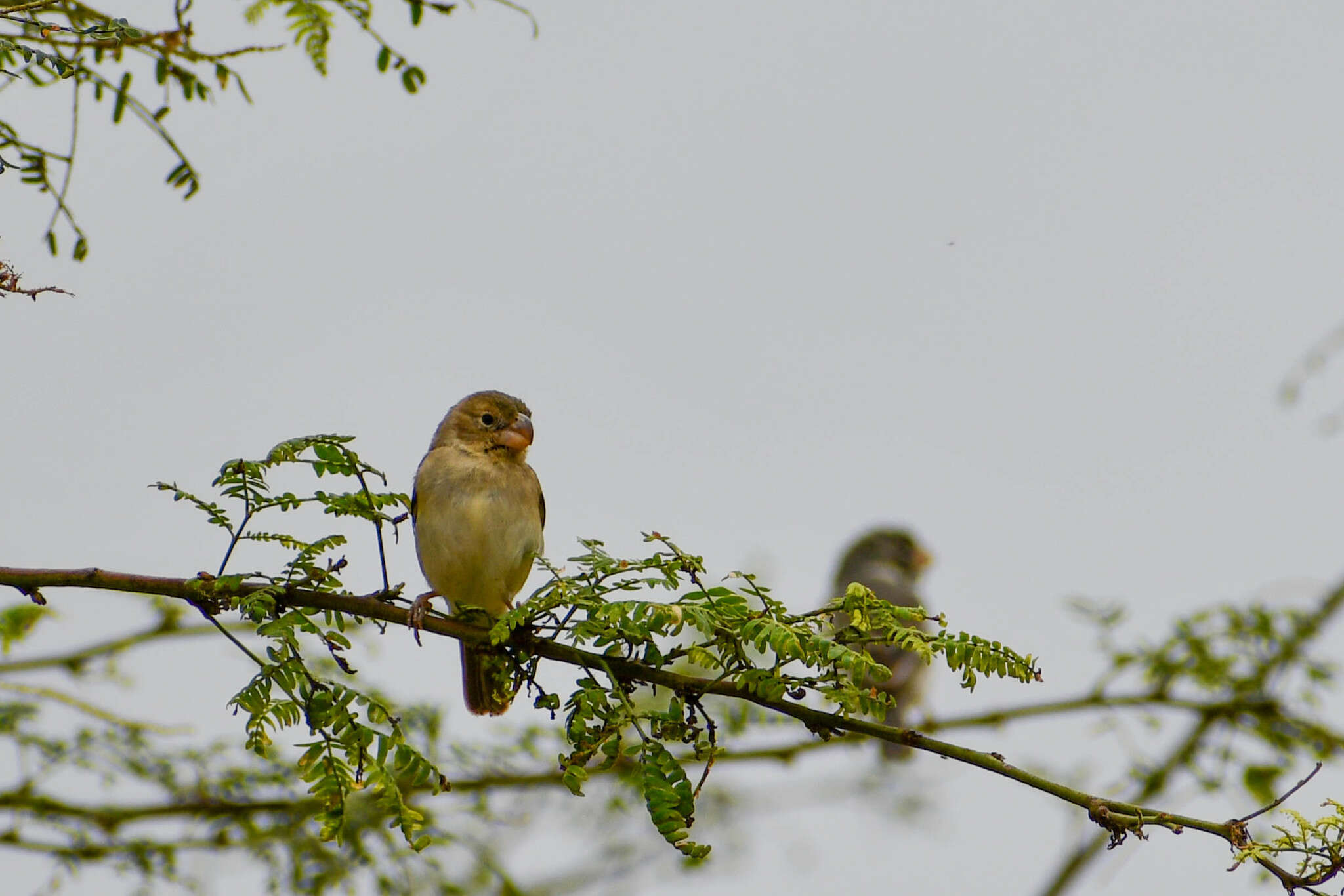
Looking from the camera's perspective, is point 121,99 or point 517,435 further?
point 517,435

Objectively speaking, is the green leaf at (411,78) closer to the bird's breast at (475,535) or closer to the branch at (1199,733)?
the bird's breast at (475,535)

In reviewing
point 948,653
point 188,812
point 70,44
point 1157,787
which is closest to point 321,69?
point 70,44

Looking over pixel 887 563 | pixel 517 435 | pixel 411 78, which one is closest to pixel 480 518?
pixel 517 435

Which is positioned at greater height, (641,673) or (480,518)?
(480,518)

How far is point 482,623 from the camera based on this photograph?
129 inches

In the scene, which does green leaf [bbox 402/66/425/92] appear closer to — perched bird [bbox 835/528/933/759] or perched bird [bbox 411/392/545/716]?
perched bird [bbox 411/392/545/716]

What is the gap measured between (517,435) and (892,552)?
10.1 m

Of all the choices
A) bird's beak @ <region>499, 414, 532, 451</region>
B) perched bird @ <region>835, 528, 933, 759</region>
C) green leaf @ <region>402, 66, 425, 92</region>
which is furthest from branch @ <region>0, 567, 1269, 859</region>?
perched bird @ <region>835, 528, 933, 759</region>

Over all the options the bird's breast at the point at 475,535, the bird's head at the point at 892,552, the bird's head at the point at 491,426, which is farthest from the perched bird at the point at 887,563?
the bird's breast at the point at 475,535

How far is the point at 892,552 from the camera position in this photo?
15.1 meters

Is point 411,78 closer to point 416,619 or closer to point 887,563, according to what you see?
point 416,619

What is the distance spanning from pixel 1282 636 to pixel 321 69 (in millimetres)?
3884

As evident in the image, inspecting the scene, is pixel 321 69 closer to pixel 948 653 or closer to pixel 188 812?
pixel 948 653

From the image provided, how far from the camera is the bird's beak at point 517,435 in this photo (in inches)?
212
